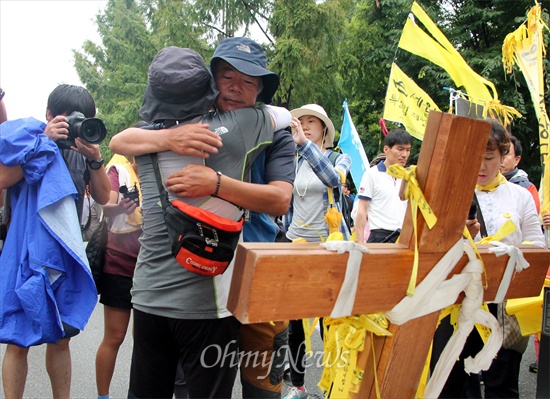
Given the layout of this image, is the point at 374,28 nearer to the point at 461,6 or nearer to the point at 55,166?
the point at 461,6

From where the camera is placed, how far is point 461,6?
11578 millimetres

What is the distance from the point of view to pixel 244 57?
5.85ft

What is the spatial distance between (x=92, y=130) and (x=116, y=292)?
0.94 meters

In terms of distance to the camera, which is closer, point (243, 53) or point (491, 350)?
point (491, 350)

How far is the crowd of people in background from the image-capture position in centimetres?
169

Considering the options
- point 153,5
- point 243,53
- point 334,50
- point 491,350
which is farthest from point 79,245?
point 153,5

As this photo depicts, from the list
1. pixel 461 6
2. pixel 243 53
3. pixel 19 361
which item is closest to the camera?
pixel 243 53

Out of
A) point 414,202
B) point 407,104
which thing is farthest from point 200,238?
point 407,104

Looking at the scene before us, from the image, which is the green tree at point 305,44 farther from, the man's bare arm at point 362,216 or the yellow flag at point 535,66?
the yellow flag at point 535,66

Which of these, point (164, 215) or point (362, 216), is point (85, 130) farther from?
point (362, 216)

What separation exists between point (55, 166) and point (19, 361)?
35.9 inches

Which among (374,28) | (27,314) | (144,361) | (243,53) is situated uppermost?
(374,28)

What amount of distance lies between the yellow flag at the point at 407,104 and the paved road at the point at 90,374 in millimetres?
2222

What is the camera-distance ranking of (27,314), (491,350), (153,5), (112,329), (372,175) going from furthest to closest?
(153,5) < (372,175) < (112,329) < (27,314) < (491,350)
